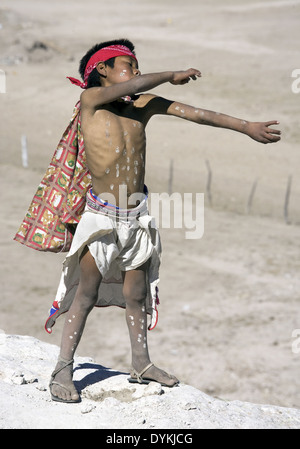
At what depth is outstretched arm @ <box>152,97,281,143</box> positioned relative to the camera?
12.7 feet

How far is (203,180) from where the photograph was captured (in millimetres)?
15203

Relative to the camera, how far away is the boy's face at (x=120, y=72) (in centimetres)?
398

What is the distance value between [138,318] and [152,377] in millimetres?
349

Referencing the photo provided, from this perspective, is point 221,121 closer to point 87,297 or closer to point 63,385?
point 87,297

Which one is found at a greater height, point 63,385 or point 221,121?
point 221,121

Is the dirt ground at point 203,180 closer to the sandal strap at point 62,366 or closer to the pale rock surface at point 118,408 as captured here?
the pale rock surface at point 118,408

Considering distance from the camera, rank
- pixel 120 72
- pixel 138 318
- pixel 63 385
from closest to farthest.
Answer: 1. pixel 120 72
2. pixel 63 385
3. pixel 138 318

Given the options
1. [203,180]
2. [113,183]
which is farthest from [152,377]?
[203,180]

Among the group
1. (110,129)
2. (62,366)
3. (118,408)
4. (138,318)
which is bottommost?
(118,408)

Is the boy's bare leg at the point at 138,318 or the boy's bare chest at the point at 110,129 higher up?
the boy's bare chest at the point at 110,129

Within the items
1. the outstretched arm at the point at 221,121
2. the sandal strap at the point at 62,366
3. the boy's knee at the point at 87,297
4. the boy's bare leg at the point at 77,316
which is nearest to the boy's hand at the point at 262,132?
the outstretched arm at the point at 221,121

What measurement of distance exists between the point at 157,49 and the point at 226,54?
2.48m

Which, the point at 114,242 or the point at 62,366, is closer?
the point at 114,242
